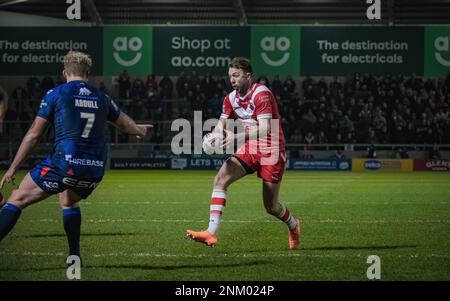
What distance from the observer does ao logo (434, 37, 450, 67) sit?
30203 mm

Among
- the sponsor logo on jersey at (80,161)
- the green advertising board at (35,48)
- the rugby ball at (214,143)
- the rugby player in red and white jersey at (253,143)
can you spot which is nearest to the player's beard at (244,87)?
the rugby player in red and white jersey at (253,143)

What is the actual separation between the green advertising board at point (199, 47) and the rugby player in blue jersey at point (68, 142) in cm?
2372

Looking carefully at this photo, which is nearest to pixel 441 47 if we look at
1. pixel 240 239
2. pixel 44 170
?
pixel 240 239

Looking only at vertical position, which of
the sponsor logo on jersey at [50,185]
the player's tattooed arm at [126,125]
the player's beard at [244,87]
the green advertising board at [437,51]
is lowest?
the sponsor logo on jersey at [50,185]

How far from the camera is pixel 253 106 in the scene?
9.57 m

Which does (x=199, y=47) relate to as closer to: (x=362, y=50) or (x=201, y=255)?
(x=362, y=50)

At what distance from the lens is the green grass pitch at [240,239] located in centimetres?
785

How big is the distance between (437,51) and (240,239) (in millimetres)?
21969

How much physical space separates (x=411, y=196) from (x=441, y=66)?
13264mm

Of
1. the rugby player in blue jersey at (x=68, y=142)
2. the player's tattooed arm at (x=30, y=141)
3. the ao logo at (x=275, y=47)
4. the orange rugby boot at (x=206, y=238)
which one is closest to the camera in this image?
the player's tattooed arm at (x=30, y=141)

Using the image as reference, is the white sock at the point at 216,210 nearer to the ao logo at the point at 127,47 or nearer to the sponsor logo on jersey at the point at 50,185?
the sponsor logo on jersey at the point at 50,185

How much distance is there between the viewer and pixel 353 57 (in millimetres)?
30547

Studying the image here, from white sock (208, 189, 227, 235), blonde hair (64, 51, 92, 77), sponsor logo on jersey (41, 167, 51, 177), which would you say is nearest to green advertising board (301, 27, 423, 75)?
white sock (208, 189, 227, 235)
